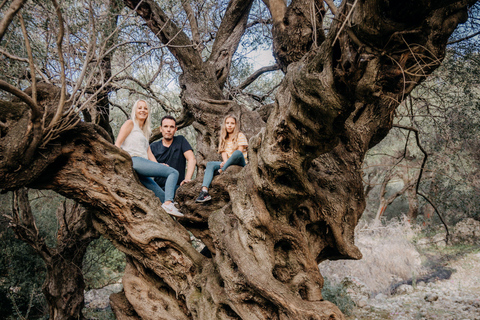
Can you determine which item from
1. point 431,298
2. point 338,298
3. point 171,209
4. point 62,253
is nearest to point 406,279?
point 431,298

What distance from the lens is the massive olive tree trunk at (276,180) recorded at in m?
2.23

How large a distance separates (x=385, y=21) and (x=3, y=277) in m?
7.98

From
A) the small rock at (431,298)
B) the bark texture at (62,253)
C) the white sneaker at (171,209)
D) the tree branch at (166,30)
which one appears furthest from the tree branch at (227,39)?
the small rock at (431,298)

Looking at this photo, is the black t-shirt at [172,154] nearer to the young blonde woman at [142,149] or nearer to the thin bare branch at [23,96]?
the young blonde woman at [142,149]

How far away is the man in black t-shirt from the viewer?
4.79 meters

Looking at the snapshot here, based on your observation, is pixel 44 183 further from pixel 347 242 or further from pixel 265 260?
pixel 347 242


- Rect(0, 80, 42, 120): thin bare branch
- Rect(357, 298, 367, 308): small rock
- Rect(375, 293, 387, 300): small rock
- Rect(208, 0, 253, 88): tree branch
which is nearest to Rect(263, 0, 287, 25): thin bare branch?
Rect(208, 0, 253, 88): tree branch

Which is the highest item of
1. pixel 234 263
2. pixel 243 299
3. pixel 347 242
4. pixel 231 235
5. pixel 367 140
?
pixel 367 140

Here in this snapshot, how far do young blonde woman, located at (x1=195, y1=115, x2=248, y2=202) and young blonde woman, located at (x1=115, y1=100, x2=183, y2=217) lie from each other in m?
0.38

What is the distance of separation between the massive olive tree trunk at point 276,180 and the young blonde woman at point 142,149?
29 centimetres

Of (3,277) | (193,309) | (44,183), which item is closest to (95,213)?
(44,183)

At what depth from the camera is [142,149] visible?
430cm

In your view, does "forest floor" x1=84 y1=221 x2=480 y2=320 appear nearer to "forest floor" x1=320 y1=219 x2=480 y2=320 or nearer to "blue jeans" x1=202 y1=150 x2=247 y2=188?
"forest floor" x1=320 y1=219 x2=480 y2=320

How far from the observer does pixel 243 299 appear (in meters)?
3.10
